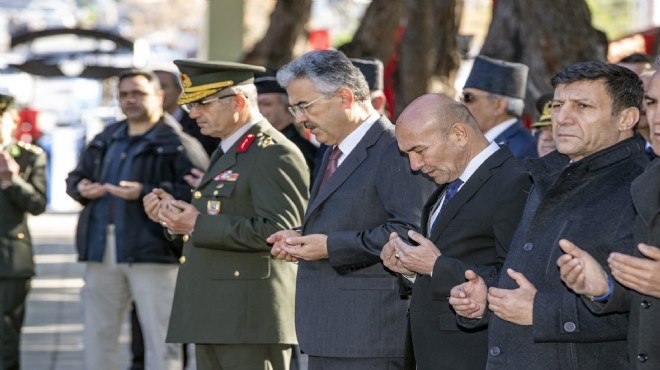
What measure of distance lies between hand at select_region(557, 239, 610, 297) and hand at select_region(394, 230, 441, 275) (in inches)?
32.5

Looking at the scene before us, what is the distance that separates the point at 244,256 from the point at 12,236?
244cm

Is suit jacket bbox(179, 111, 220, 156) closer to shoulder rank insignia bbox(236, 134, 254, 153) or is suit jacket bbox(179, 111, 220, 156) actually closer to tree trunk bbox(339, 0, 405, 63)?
shoulder rank insignia bbox(236, 134, 254, 153)

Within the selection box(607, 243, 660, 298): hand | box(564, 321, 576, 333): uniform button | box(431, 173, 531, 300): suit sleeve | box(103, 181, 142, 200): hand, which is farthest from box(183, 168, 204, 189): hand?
box(607, 243, 660, 298): hand

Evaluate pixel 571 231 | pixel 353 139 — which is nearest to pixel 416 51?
pixel 353 139

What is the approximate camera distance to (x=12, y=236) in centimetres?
803

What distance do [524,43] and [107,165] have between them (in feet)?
11.9

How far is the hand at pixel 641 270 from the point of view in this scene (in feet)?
12.0

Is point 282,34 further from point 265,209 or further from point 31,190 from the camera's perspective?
point 265,209

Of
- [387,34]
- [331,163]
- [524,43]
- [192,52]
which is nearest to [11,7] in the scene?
[192,52]

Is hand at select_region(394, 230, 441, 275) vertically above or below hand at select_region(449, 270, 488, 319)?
above

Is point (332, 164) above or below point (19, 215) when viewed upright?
above

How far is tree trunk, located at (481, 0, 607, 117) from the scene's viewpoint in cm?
963

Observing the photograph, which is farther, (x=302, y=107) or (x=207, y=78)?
(x=207, y=78)

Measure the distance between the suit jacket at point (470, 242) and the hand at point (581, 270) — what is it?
28.3 inches
